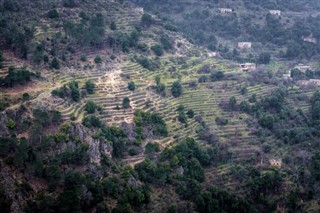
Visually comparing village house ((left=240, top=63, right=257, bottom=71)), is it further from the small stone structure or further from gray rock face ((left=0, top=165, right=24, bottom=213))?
gray rock face ((left=0, top=165, right=24, bottom=213))

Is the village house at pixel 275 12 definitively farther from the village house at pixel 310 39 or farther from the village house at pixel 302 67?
the village house at pixel 302 67

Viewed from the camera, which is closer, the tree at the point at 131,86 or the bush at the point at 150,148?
the bush at the point at 150,148

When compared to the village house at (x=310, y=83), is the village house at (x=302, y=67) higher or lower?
higher

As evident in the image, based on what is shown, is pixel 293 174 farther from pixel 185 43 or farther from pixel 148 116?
pixel 185 43

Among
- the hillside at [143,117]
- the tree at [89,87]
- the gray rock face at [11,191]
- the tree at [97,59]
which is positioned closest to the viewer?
the gray rock face at [11,191]

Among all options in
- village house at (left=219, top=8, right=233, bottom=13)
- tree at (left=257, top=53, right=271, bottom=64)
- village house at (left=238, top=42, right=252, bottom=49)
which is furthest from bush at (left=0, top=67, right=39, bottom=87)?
village house at (left=219, top=8, right=233, bottom=13)

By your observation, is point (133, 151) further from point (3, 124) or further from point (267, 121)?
point (267, 121)

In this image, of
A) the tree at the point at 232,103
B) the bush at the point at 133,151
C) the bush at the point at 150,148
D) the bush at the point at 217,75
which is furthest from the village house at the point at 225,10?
the bush at the point at 133,151
